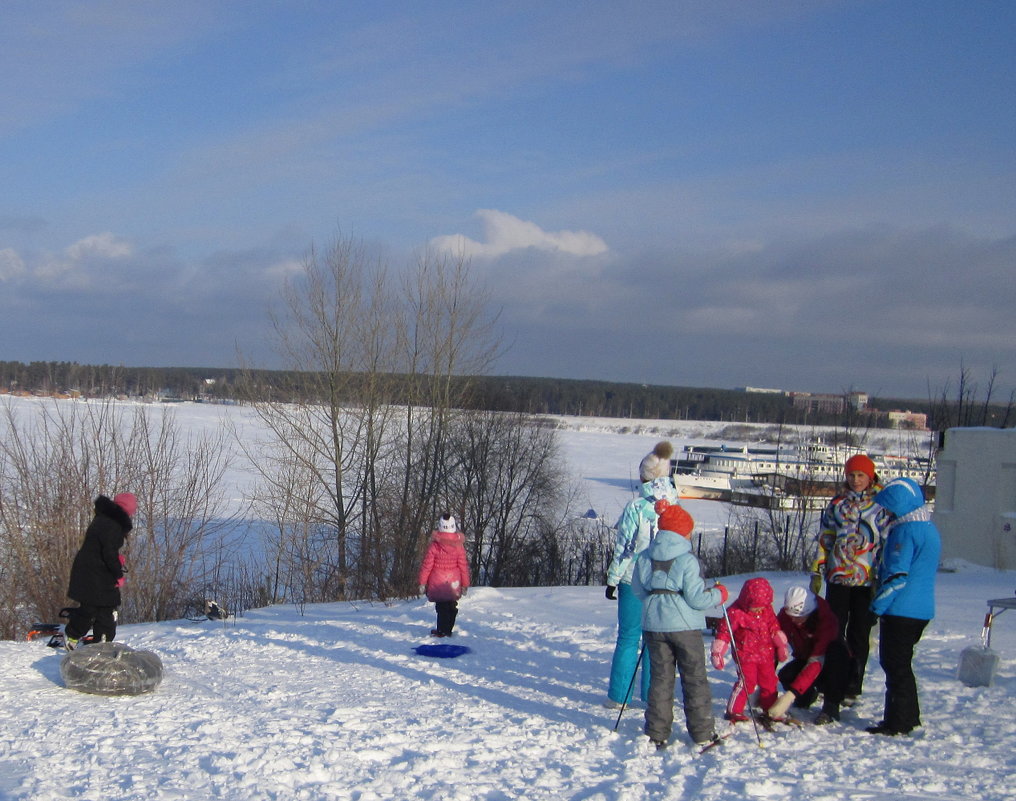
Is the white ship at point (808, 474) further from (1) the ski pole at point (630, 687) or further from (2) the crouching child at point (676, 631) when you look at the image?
(2) the crouching child at point (676, 631)

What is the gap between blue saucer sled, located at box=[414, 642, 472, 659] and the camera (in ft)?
27.3

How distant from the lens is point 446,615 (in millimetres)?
9164

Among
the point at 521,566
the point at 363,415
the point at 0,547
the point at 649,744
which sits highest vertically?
the point at 363,415

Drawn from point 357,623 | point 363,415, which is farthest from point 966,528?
point 363,415

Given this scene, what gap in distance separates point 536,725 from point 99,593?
4324 mm

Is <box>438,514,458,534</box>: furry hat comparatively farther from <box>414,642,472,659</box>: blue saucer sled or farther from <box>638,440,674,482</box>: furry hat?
<box>638,440,674,482</box>: furry hat

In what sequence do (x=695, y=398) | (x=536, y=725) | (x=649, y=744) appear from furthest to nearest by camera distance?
1. (x=695, y=398)
2. (x=536, y=725)
3. (x=649, y=744)

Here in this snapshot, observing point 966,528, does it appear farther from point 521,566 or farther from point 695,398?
point 695,398

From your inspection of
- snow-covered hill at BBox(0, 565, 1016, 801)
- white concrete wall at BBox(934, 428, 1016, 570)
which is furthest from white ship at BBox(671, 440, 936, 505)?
snow-covered hill at BBox(0, 565, 1016, 801)

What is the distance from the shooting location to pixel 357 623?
34.3 ft

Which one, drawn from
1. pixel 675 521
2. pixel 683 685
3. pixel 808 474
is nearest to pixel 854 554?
pixel 675 521

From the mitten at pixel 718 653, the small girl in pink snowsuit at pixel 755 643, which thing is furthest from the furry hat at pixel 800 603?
the mitten at pixel 718 653

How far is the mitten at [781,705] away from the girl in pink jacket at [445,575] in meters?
3.94

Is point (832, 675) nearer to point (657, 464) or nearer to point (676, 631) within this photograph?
point (676, 631)
